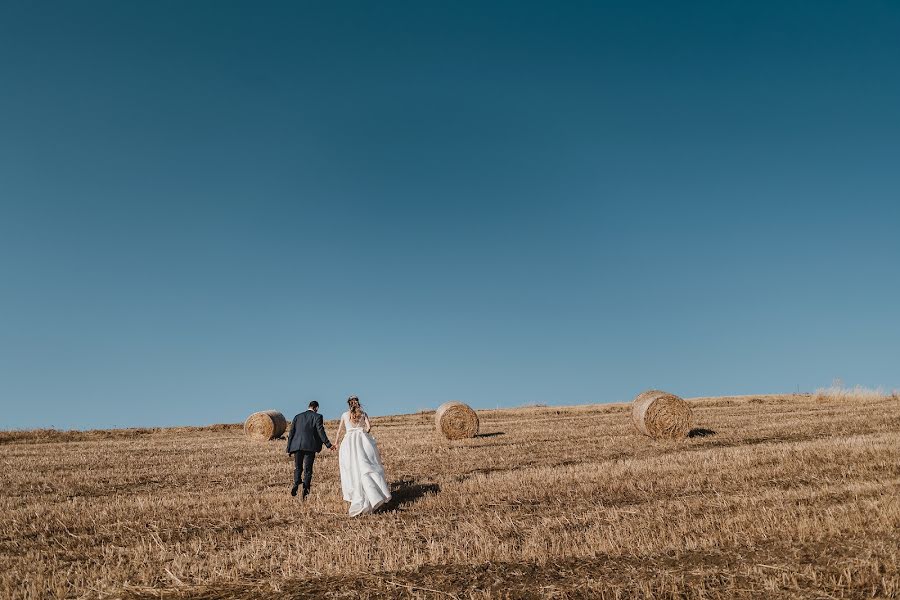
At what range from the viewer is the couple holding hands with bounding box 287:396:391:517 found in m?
11.2

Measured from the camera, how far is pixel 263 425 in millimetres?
31422

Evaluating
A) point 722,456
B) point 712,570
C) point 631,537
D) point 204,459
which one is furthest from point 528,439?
point 712,570

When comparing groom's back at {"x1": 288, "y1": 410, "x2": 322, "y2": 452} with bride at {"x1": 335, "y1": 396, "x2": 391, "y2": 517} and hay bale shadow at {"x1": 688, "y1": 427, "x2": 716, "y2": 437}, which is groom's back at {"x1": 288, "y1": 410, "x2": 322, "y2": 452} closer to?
bride at {"x1": 335, "y1": 396, "x2": 391, "y2": 517}

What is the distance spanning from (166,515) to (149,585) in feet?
15.5

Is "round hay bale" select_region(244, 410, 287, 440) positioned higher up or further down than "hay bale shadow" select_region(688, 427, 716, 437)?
higher up

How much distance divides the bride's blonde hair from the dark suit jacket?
1045mm

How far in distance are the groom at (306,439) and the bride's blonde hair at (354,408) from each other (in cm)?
99

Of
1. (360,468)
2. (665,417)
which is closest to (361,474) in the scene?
(360,468)

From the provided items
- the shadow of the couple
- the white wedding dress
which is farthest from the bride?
the shadow of the couple

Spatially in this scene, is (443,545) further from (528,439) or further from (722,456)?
(528,439)

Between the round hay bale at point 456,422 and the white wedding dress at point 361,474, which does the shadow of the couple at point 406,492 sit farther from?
the round hay bale at point 456,422

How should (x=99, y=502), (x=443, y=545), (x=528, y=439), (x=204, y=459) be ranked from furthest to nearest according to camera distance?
(x=528, y=439)
(x=204, y=459)
(x=99, y=502)
(x=443, y=545)

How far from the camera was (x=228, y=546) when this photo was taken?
8961 mm

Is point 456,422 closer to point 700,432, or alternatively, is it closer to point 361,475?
point 700,432
